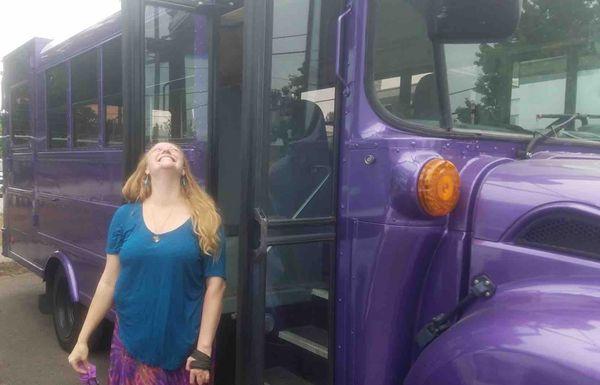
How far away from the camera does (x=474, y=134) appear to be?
2092mm

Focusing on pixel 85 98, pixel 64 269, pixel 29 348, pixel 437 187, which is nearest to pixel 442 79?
pixel 437 187

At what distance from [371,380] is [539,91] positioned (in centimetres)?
125

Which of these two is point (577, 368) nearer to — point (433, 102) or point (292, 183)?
point (433, 102)

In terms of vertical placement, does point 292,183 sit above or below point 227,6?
below

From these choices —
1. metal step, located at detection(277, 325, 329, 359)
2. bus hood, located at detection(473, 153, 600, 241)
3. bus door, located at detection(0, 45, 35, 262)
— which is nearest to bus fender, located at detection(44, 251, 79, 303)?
bus door, located at detection(0, 45, 35, 262)

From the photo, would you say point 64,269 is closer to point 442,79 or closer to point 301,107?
point 301,107

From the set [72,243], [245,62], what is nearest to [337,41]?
[245,62]

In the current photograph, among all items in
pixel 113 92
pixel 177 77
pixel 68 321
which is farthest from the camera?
pixel 68 321

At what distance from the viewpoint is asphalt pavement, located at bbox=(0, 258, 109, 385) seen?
451cm

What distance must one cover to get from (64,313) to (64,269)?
0.61 m

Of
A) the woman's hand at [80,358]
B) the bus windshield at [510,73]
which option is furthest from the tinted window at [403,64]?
the woman's hand at [80,358]

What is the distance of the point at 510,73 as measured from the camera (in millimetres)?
2240

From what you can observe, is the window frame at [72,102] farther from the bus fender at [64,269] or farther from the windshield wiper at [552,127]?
the windshield wiper at [552,127]

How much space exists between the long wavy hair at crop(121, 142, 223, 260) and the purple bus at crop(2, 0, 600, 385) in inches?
5.8
